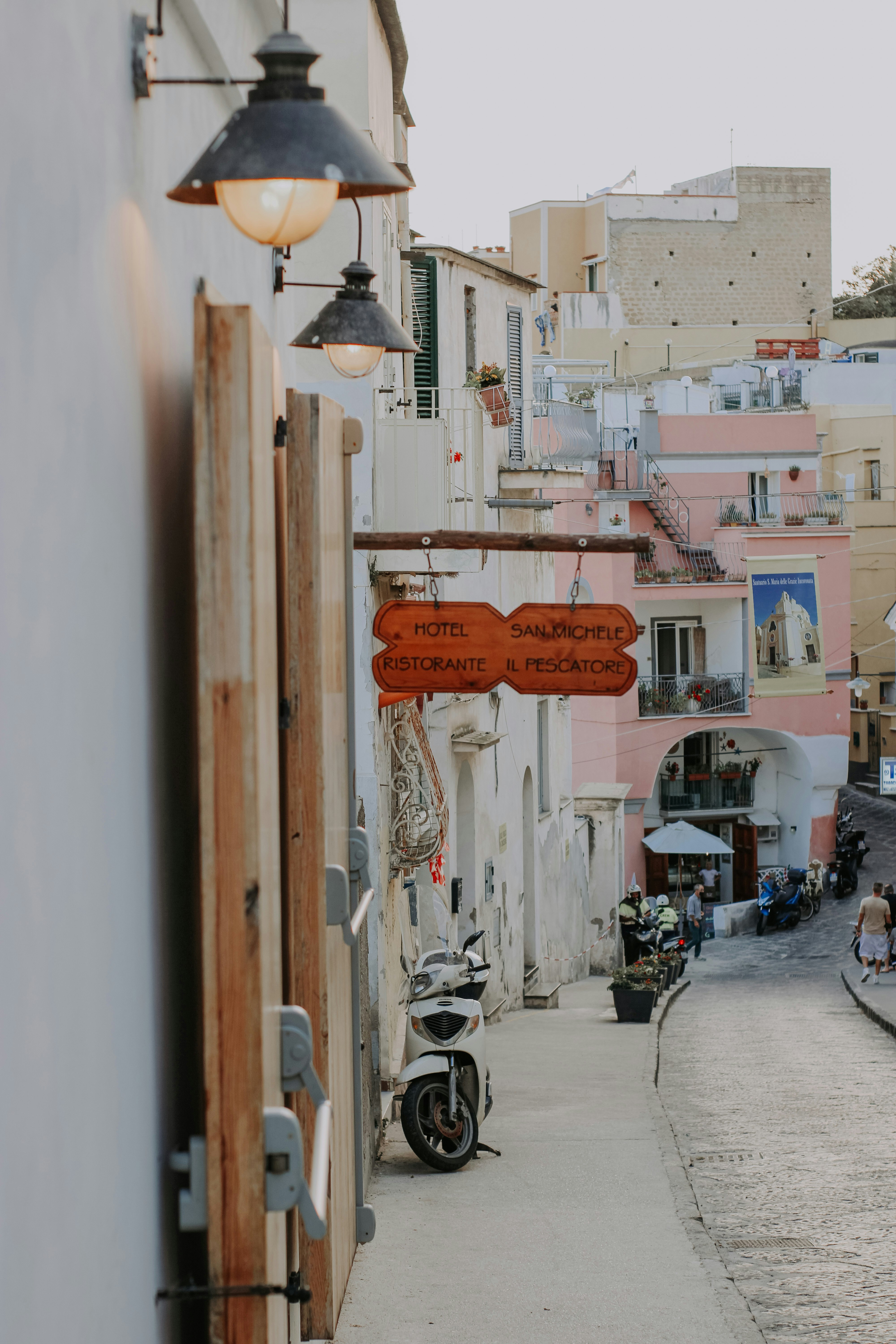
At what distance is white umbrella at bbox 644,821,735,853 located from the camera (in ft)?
108

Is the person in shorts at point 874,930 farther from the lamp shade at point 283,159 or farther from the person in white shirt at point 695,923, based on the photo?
the lamp shade at point 283,159

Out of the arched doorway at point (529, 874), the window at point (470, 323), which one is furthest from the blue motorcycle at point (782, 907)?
the window at point (470, 323)

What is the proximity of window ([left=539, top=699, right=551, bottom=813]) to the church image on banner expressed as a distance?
11.6m

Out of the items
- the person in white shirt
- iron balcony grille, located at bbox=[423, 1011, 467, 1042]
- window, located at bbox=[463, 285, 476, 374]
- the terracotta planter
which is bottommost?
the person in white shirt

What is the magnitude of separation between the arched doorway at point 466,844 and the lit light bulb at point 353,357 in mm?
12367

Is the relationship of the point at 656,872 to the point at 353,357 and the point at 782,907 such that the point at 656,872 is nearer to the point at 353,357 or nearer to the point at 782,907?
the point at 782,907

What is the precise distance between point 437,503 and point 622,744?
81.2 ft

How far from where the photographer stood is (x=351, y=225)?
11.3m

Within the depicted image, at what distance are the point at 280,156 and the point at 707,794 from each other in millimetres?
36279

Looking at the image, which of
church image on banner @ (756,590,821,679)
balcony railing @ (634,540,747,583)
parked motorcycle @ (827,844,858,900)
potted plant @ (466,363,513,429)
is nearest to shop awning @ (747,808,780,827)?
parked motorcycle @ (827,844,858,900)

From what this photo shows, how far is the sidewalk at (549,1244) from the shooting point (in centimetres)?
729

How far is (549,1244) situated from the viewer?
865 centimetres

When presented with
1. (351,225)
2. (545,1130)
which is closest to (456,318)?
(351,225)

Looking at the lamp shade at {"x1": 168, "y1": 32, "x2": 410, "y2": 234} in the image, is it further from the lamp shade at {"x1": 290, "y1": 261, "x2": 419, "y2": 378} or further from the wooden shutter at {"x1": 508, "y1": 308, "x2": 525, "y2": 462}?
the wooden shutter at {"x1": 508, "y1": 308, "x2": 525, "y2": 462}
